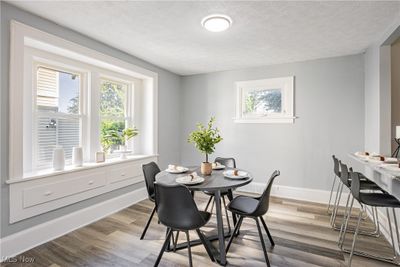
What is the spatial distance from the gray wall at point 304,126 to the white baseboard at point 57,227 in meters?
2.26

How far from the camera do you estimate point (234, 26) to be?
251 cm

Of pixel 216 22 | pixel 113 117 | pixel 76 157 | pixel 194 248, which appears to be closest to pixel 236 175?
pixel 194 248

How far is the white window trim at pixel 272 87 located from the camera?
12.8 ft

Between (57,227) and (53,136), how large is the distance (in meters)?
1.13

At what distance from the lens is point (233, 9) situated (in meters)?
2.15

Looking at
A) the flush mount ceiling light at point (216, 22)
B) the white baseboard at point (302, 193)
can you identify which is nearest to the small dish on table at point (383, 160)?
the white baseboard at point (302, 193)

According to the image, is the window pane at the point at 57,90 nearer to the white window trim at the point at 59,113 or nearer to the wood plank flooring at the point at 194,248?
the white window trim at the point at 59,113

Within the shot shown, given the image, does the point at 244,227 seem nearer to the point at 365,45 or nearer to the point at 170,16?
the point at 170,16

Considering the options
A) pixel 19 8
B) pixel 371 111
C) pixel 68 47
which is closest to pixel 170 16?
pixel 68 47

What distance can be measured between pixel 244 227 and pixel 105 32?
3.06 metres

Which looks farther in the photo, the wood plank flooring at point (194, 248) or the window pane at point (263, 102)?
the window pane at point (263, 102)

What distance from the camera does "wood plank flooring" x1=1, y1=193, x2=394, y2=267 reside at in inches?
81.4

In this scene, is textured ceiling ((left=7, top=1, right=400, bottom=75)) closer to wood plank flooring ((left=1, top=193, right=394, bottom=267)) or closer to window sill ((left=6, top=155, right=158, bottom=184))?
window sill ((left=6, top=155, right=158, bottom=184))

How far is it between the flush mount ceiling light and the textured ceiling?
7 centimetres
